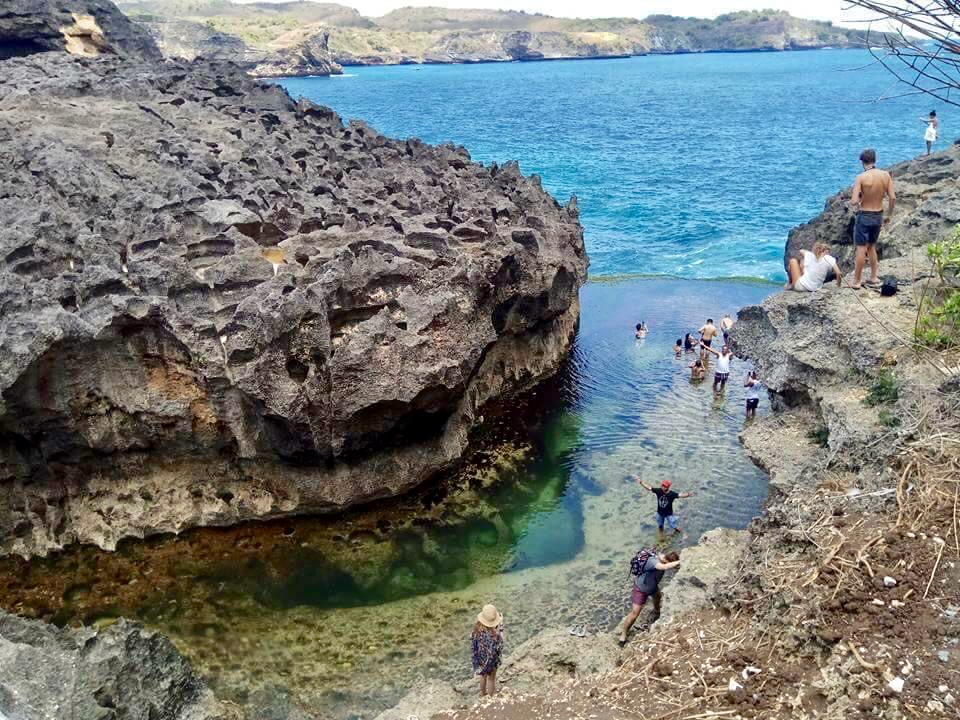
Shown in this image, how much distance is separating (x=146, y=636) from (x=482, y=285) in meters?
10.1

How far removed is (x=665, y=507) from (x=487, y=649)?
5951 millimetres

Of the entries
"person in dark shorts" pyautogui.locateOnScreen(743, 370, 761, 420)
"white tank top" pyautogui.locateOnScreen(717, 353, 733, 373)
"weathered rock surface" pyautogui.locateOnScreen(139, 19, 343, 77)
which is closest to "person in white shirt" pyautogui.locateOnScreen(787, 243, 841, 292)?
"person in dark shorts" pyautogui.locateOnScreen(743, 370, 761, 420)

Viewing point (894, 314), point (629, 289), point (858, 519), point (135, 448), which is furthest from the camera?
point (629, 289)

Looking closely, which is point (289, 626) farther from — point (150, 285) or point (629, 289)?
point (629, 289)

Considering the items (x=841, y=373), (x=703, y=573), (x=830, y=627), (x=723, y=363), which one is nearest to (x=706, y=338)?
(x=723, y=363)

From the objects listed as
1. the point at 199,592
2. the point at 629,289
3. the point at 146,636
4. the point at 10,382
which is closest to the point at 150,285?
the point at 10,382

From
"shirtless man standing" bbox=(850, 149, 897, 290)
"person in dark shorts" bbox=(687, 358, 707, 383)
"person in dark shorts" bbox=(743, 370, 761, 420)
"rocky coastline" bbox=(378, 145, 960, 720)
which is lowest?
"person in dark shorts" bbox=(687, 358, 707, 383)

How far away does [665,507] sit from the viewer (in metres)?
15.6

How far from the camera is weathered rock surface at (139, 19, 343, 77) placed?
502ft

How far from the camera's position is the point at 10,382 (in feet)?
45.7

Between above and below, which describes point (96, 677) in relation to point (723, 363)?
below

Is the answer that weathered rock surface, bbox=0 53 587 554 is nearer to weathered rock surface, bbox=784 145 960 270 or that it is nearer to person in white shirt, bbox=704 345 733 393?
person in white shirt, bbox=704 345 733 393

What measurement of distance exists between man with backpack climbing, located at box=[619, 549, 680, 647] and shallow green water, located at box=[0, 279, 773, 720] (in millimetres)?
1005

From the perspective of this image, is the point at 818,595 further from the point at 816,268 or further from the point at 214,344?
the point at 214,344
